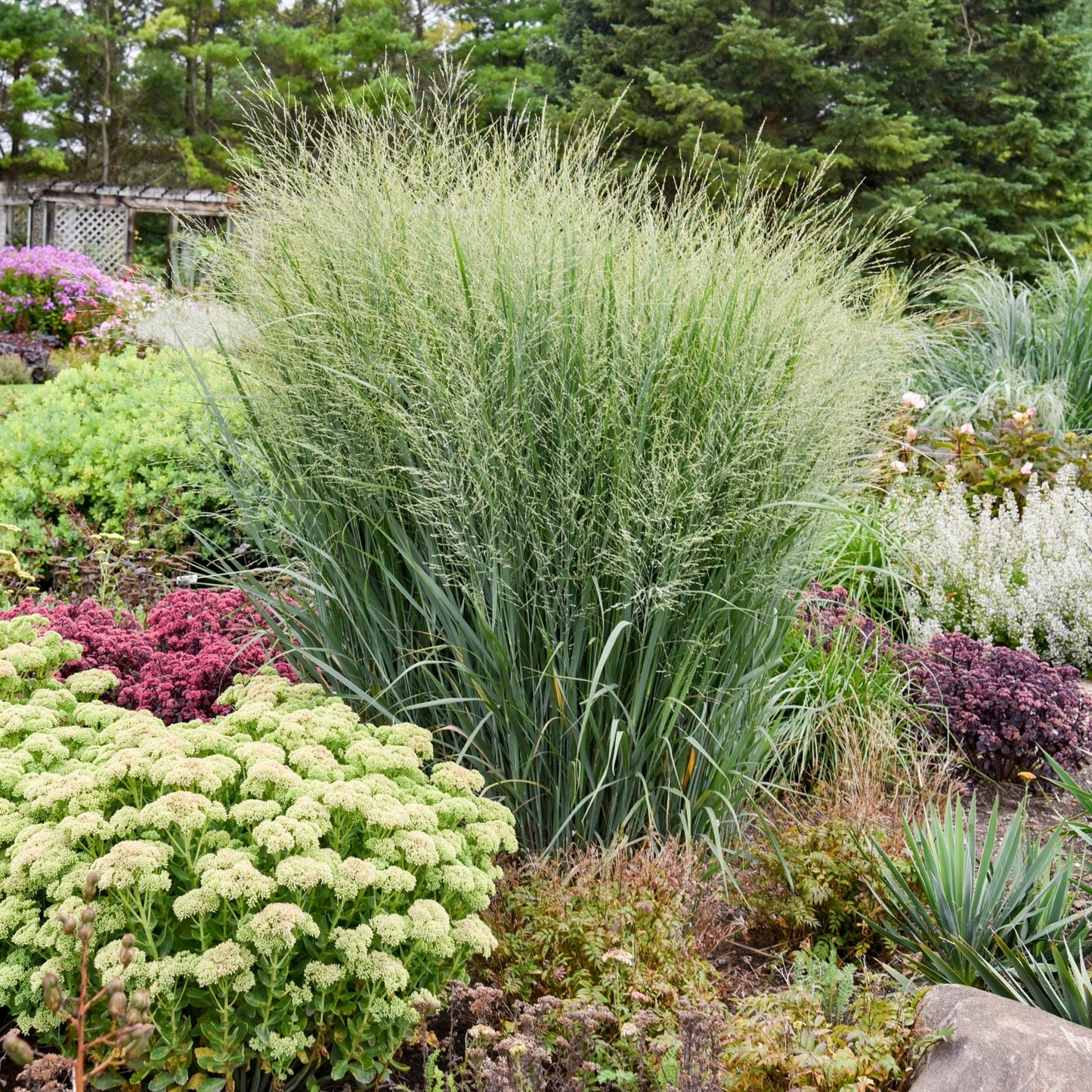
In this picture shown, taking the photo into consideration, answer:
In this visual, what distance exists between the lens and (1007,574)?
476cm

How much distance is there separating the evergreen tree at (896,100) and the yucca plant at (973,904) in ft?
44.9

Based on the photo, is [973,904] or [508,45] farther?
[508,45]

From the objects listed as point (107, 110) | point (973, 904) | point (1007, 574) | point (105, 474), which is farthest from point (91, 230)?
point (973, 904)

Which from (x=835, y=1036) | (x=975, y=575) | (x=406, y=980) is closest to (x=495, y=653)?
(x=406, y=980)

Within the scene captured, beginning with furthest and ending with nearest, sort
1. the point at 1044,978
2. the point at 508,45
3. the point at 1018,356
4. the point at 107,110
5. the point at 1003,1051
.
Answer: the point at 107,110, the point at 508,45, the point at 1018,356, the point at 1044,978, the point at 1003,1051

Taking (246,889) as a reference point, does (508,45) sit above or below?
above

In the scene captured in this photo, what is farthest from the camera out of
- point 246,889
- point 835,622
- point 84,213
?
point 84,213

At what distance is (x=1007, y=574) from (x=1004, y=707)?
1345 millimetres

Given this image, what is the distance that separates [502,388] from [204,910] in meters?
1.38

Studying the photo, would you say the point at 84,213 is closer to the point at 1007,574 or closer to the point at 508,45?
the point at 508,45

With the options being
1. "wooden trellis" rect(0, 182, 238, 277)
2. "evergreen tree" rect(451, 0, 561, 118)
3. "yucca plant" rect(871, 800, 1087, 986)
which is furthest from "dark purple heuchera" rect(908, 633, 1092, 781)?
"wooden trellis" rect(0, 182, 238, 277)

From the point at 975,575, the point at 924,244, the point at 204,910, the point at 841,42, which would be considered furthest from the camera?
the point at 841,42

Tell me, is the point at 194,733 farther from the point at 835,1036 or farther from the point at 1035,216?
the point at 1035,216

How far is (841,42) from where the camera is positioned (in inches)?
671
